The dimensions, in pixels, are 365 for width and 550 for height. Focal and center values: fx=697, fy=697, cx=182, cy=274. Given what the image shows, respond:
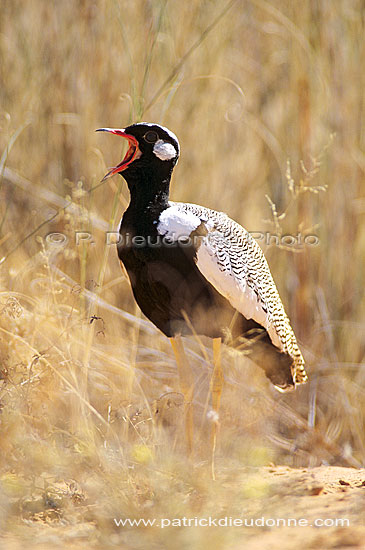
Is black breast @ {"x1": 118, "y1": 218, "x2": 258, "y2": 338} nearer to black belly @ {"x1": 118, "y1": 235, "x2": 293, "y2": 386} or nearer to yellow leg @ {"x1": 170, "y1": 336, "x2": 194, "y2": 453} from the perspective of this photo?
black belly @ {"x1": 118, "y1": 235, "x2": 293, "y2": 386}

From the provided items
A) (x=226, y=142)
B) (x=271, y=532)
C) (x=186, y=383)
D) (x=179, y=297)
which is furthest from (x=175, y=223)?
(x=226, y=142)

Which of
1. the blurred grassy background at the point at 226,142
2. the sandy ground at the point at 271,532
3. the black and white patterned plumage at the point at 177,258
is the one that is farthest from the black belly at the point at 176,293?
the blurred grassy background at the point at 226,142

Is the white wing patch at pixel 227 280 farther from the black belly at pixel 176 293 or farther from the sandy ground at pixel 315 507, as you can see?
the sandy ground at pixel 315 507

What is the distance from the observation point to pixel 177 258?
1.75 meters

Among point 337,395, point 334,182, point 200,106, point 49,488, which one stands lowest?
point 337,395

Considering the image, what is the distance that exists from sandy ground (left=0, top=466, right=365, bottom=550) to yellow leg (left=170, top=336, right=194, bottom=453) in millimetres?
179

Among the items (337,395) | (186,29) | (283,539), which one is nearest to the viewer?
(283,539)

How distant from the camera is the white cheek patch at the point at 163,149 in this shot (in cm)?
176

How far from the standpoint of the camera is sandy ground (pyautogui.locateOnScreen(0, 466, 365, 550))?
5.11ft

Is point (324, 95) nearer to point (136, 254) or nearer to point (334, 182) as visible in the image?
point (334, 182)

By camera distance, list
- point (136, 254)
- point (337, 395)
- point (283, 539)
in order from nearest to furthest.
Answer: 1. point (283, 539)
2. point (136, 254)
3. point (337, 395)

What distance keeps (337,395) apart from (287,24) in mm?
1540

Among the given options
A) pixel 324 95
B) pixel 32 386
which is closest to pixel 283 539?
pixel 32 386

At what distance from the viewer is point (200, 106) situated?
303 cm
